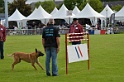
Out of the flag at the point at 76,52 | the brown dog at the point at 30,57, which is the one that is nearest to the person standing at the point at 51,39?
the flag at the point at 76,52

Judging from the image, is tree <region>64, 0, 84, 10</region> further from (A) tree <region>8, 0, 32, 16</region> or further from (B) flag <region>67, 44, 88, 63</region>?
(B) flag <region>67, 44, 88, 63</region>

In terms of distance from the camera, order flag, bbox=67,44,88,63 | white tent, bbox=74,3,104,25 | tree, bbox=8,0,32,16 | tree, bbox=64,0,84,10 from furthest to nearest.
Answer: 1. tree, bbox=64,0,84,10
2. tree, bbox=8,0,32,16
3. white tent, bbox=74,3,104,25
4. flag, bbox=67,44,88,63

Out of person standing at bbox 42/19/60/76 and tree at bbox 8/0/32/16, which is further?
tree at bbox 8/0/32/16

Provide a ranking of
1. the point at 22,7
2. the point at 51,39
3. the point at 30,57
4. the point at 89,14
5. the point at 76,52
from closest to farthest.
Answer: the point at 51,39 < the point at 76,52 < the point at 30,57 < the point at 89,14 < the point at 22,7

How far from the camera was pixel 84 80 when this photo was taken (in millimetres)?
12242

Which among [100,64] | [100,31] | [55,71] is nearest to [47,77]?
[55,71]

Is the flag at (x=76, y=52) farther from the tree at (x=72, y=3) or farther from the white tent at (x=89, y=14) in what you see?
the tree at (x=72, y=3)

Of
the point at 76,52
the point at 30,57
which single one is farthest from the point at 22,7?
the point at 76,52

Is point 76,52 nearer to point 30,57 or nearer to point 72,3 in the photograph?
point 30,57

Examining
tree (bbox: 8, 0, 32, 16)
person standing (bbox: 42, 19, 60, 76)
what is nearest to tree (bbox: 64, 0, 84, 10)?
tree (bbox: 8, 0, 32, 16)

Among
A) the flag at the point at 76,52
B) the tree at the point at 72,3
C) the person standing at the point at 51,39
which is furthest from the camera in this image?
the tree at the point at 72,3

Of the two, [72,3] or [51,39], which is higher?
[72,3]

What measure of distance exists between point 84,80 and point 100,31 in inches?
1639

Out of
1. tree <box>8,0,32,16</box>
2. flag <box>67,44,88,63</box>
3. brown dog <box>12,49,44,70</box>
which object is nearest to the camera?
flag <box>67,44,88,63</box>
